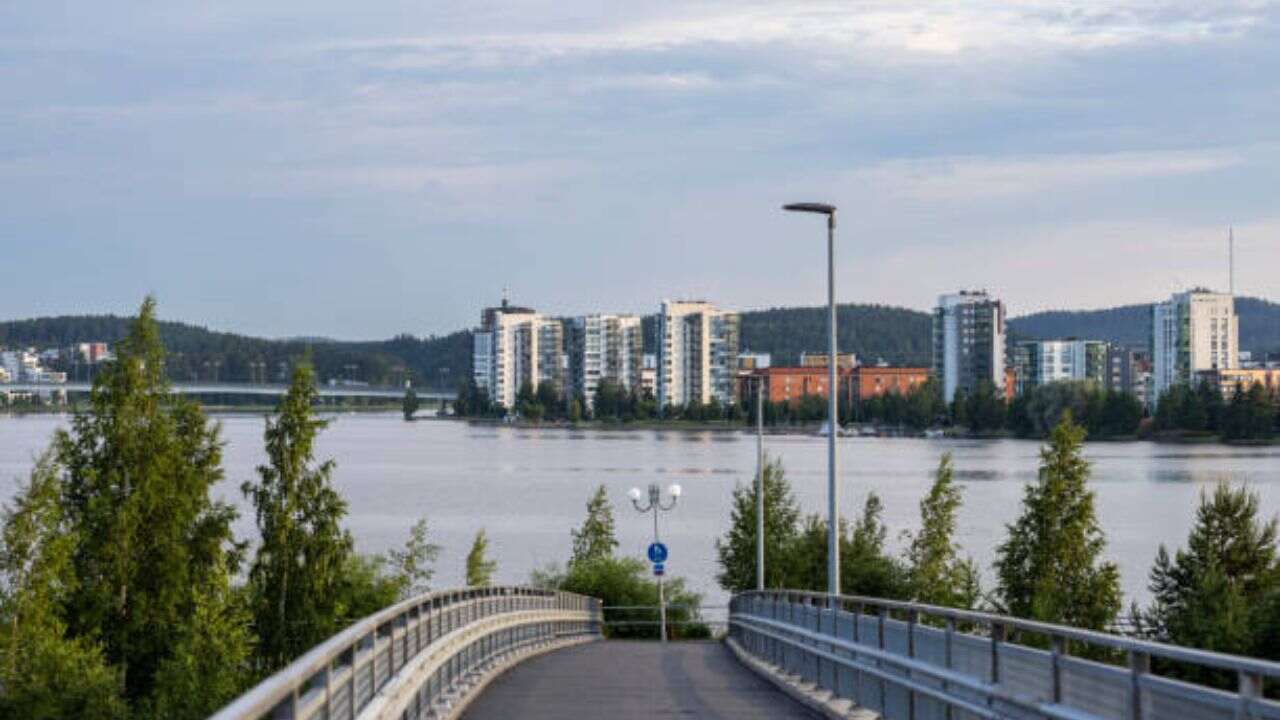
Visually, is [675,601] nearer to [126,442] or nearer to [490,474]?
[126,442]

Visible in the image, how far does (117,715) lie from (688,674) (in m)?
30.8

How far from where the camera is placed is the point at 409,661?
14891 millimetres

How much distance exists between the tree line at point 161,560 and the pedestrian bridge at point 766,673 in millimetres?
28205

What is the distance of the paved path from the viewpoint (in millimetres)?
18328

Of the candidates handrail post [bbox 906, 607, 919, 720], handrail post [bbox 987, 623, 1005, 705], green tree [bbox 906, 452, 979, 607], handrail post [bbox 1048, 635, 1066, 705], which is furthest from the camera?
green tree [bbox 906, 452, 979, 607]

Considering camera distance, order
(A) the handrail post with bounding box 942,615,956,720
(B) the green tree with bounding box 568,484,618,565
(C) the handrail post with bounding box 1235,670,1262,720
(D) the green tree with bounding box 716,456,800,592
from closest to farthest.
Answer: (C) the handrail post with bounding box 1235,670,1262,720, (A) the handrail post with bounding box 942,615,956,720, (D) the green tree with bounding box 716,456,800,592, (B) the green tree with bounding box 568,484,618,565

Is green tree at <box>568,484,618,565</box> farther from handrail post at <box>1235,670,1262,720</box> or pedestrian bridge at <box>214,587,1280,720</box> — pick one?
handrail post at <box>1235,670,1262,720</box>

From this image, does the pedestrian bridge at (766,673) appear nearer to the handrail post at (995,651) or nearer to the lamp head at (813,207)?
the handrail post at (995,651)

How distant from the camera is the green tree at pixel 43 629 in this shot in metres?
51.4


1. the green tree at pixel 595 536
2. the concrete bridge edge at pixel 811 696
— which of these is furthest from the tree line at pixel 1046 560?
the concrete bridge edge at pixel 811 696

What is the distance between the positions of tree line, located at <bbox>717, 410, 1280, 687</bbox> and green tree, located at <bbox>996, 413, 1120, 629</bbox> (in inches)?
1.6

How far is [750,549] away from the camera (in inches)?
3155

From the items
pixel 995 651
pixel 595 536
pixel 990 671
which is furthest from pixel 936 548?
pixel 995 651

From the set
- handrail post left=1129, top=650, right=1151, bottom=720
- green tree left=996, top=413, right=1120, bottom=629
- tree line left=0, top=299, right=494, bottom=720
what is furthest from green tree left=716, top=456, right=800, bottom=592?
handrail post left=1129, top=650, right=1151, bottom=720
